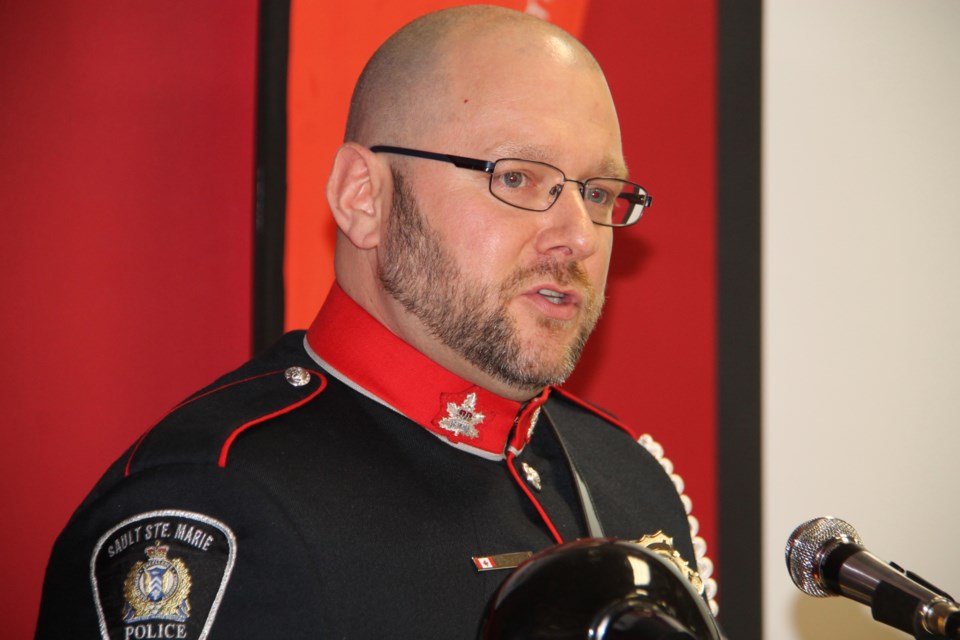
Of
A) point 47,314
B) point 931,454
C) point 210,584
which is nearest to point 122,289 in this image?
point 47,314

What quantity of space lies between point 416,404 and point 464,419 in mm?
68

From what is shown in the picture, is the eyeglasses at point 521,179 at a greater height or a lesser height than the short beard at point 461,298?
greater

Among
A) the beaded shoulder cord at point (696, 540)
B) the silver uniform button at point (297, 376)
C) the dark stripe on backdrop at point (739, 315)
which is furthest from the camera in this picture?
the dark stripe on backdrop at point (739, 315)

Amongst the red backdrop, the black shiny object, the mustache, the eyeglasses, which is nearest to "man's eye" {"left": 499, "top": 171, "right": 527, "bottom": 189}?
the eyeglasses

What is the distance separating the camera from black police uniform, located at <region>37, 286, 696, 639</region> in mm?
953

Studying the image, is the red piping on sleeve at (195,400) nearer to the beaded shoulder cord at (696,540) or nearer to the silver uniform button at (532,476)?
the silver uniform button at (532,476)

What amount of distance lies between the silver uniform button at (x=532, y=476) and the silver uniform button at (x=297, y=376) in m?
0.32

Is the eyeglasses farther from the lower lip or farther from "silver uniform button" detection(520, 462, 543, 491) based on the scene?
"silver uniform button" detection(520, 462, 543, 491)

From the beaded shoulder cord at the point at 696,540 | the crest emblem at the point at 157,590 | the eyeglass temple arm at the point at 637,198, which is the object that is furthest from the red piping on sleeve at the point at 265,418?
the beaded shoulder cord at the point at 696,540

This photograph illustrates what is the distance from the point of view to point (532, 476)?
1310 millimetres

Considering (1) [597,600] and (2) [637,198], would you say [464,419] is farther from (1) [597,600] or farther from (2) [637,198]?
(1) [597,600]

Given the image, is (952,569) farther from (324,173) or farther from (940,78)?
(324,173)

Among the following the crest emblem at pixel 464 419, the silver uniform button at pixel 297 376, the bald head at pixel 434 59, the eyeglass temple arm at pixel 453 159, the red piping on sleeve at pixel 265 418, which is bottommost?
the crest emblem at pixel 464 419

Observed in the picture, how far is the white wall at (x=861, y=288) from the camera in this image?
1890 millimetres
